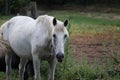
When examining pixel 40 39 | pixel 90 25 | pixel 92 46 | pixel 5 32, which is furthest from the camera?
pixel 90 25

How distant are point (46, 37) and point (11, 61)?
257 centimetres

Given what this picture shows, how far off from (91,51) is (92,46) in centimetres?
164

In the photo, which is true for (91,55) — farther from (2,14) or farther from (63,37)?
(2,14)

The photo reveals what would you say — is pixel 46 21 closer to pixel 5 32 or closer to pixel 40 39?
pixel 40 39

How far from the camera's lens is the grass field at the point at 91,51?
8.25 metres

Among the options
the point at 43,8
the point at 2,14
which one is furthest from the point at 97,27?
the point at 43,8

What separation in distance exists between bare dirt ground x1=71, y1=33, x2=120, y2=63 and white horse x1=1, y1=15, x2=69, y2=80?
12.5 feet

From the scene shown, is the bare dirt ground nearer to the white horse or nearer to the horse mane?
the white horse

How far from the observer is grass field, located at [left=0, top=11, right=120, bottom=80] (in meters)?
8.25

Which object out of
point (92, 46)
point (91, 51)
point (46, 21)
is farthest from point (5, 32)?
point (92, 46)

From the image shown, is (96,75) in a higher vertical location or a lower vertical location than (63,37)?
lower

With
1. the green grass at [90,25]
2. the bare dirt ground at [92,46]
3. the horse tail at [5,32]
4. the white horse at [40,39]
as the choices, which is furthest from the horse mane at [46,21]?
the green grass at [90,25]

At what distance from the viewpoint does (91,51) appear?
13.8 meters

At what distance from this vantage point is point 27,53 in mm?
7500
